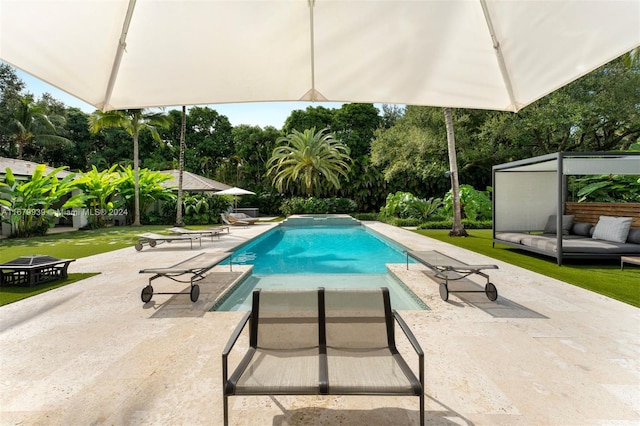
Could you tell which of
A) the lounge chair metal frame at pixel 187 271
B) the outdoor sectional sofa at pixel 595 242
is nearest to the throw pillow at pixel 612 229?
the outdoor sectional sofa at pixel 595 242

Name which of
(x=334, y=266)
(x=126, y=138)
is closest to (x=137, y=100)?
(x=334, y=266)

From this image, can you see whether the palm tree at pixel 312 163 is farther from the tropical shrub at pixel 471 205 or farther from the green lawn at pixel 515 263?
the green lawn at pixel 515 263

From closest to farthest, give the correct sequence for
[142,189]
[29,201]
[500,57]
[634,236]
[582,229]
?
[500,57] → [634,236] → [582,229] → [29,201] → [142,189]

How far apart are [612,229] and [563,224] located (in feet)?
4.91

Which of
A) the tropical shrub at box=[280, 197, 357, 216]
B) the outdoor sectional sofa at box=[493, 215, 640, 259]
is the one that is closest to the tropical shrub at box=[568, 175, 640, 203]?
the outdoor sectional sofa at box=[493, 215, 640, 259]

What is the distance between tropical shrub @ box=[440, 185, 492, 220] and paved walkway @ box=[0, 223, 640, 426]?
12390 millimetres

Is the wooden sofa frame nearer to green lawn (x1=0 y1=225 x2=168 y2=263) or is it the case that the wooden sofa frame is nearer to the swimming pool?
the swimming pool

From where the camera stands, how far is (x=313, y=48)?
2.51m

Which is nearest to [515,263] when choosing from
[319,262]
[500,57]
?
[319,262]

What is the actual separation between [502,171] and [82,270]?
38.7ft

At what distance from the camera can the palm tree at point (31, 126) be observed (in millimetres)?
26531

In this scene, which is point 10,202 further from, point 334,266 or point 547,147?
point 547,147

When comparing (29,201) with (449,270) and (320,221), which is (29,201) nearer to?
(320,221)

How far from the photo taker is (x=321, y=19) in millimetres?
2371
